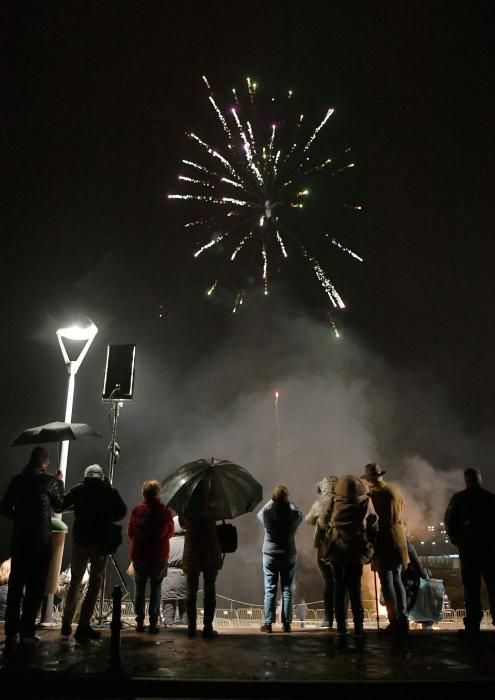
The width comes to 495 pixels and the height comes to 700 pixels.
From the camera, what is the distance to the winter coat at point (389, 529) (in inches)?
293

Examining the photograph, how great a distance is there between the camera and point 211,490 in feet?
24.0

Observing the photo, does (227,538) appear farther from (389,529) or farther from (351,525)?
(389,529)

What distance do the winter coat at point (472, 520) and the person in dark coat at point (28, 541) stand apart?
5.03 metres

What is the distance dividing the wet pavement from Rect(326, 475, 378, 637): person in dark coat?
540 millimetres

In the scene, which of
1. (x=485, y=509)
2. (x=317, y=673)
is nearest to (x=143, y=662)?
(x=317, y=673)

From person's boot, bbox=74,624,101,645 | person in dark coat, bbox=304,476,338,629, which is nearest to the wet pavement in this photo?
person's boot, bbox=74,624,101,645

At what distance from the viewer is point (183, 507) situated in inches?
282

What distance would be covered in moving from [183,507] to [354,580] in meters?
2.30

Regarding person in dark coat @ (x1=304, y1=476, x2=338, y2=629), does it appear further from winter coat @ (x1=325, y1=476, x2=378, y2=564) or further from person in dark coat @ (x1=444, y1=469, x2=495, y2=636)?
person in dark coat @ (x1=444, y1=469, x2=495, y2=636)

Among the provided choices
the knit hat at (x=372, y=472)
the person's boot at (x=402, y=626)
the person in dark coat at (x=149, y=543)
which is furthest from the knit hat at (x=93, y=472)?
the person's boot at (x=402, y=626)

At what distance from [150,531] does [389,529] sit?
3154 mm

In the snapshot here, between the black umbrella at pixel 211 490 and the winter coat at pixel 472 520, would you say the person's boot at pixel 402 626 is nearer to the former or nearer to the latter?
the winter coat at pixel 472 520

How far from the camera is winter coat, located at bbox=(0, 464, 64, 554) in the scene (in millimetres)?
6488

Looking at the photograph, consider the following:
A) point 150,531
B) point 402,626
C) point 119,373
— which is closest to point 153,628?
point 150,531
